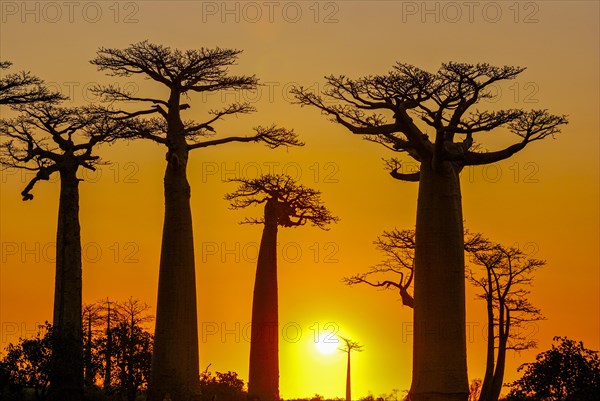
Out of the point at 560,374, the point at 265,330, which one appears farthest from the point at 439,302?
the point at 265,330

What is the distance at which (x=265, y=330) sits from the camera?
5369 cm

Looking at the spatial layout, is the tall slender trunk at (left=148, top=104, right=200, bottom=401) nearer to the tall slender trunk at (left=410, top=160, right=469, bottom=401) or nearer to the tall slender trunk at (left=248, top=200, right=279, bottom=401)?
the tall slender trunk at (left=410, top=160, right=469, bottom=401)

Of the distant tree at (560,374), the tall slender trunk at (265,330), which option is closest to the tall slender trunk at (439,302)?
the distant tree at (560,374)

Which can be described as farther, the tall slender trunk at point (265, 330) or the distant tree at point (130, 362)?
the tall slender trunk at point (265, 330)

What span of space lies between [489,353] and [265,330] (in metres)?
7.65

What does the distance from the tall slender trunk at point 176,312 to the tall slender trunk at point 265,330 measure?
8550mm

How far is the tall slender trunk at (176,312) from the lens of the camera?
44.5 metres

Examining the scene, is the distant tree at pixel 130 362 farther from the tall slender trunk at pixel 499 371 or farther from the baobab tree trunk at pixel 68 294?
the tall slender trunk at pixel 499 371

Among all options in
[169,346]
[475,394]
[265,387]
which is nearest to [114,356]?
[169,346]

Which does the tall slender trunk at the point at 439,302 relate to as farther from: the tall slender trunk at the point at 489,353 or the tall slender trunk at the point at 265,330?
the tall slender trunk at the point at 265,330

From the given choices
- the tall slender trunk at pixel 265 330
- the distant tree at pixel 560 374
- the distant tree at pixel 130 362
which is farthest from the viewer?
the tall slender trunk at pixel 265 330

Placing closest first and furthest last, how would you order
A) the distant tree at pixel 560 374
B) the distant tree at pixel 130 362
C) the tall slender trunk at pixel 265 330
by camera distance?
the distant tree at pixel 560 374, the distant tree at pixel 130 362, the tall slender trunk at pixel 265 330

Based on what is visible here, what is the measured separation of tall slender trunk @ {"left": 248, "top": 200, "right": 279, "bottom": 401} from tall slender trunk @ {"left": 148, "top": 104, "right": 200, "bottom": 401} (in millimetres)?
8550

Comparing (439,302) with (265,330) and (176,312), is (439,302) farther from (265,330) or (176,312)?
(265,330)
